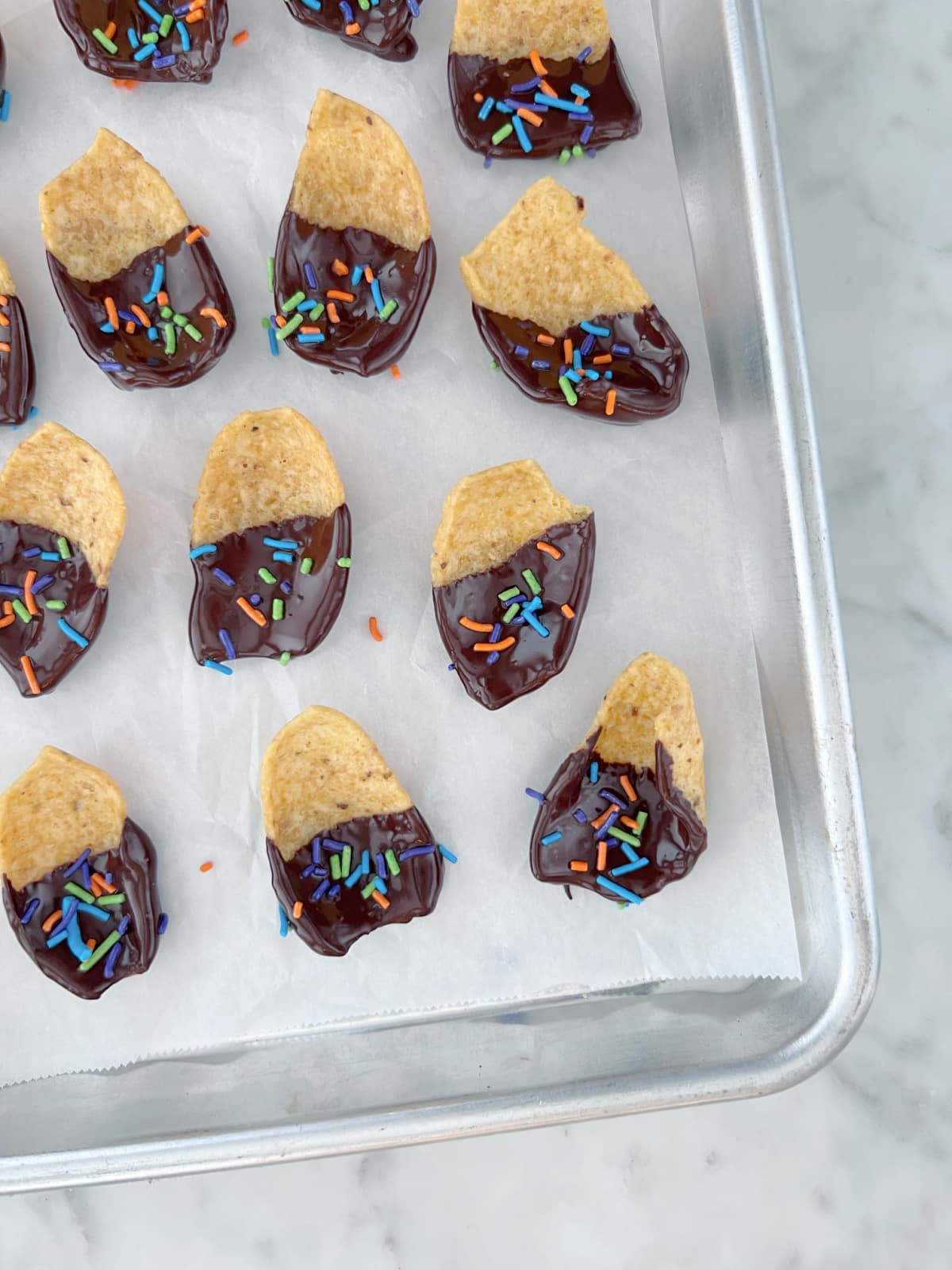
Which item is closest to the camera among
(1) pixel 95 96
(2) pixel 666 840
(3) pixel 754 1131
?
(2) pixel 666 840

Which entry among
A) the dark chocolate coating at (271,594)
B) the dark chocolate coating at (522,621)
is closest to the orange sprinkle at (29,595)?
the dark chocolate coating at (271,594)

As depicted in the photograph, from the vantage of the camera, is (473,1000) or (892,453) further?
(892,453)

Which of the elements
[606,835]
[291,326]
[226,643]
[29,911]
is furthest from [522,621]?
[29,911]

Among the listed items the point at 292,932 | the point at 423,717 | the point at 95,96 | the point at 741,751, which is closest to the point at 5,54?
the point at 95,96

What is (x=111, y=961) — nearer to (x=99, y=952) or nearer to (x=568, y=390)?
(x=99, y=952)

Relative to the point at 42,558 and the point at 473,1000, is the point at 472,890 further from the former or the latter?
the point at 42,558

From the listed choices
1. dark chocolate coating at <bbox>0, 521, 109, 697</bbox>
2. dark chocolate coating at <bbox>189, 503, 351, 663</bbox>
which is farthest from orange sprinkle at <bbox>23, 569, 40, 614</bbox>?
dark chocolate coating at <bbox>189, 503, 351, 663</bbox>
